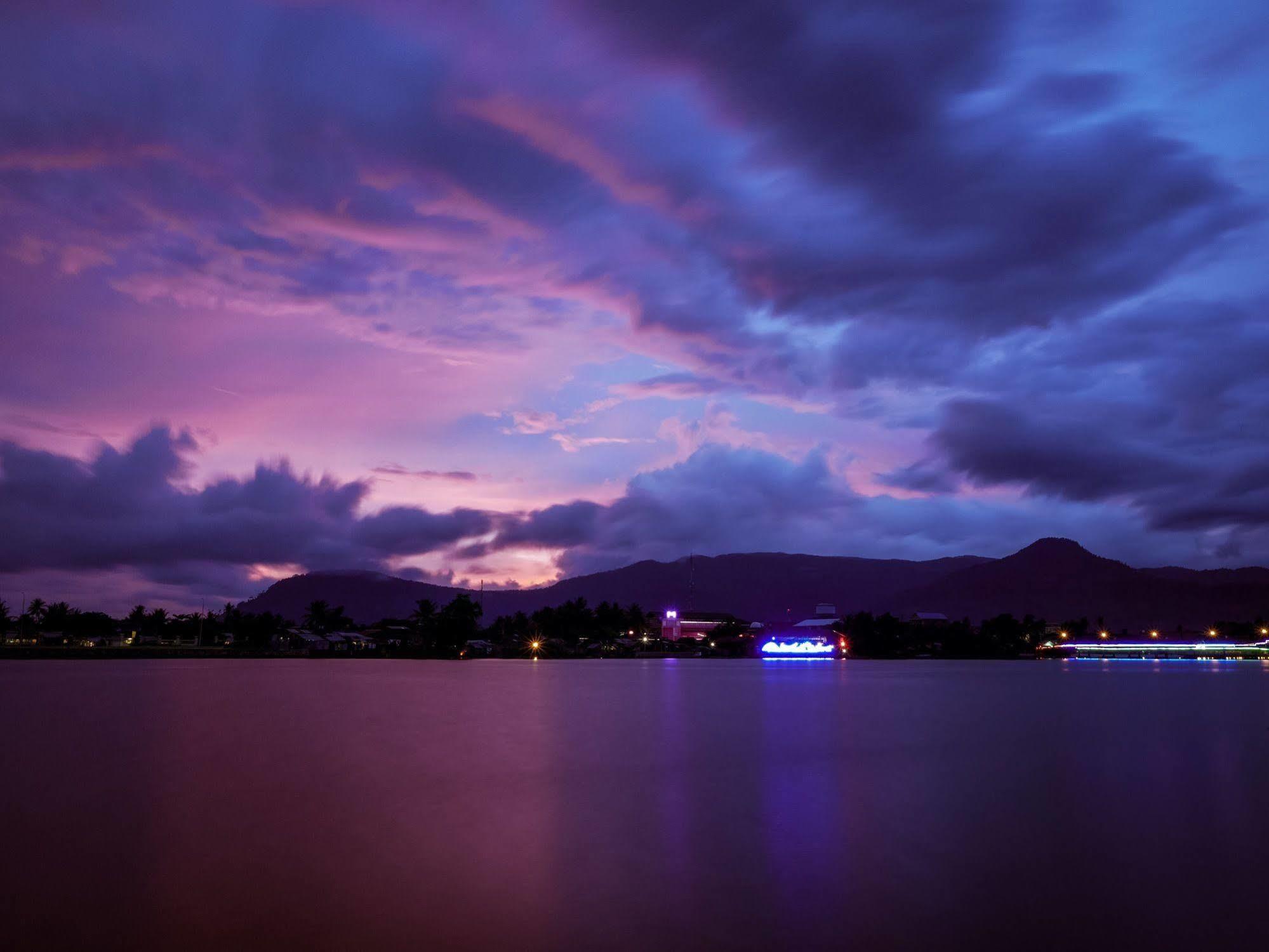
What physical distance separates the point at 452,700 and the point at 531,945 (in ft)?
220

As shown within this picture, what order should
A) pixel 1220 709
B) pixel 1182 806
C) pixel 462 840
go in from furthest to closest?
1. pixel 1220 709
2. pixel 1182 806
3. pixel 462 840

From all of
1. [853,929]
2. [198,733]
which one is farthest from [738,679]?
[853,929]

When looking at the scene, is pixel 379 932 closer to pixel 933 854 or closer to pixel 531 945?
pixel 531 945

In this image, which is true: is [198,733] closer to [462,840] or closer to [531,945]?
[462,840]

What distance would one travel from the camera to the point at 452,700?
Answer: 79688 millimetres

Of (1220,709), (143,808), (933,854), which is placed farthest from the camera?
(1220,709)

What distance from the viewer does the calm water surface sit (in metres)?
16.2

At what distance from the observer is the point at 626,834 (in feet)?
81.1

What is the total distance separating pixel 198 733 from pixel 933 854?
135 feet

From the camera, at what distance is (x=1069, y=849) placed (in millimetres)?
22719

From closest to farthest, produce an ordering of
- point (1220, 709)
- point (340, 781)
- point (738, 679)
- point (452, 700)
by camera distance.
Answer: point (340, 781) < point (1220, 709) < point (452, 700) < point (738, 679)

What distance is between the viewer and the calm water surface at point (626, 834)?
640 inches

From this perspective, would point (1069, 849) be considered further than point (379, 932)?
Yes

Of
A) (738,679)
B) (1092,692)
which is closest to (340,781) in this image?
(1092,692)
